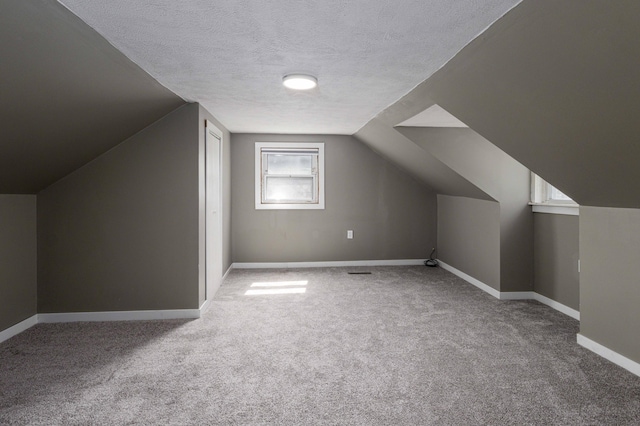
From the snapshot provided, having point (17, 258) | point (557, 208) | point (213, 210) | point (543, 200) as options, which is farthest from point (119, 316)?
point (543, 200)

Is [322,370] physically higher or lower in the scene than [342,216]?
lower

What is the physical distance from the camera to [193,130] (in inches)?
142

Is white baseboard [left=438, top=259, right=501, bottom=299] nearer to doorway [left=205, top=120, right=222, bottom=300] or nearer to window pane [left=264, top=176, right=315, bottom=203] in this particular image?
window pane [left=264, top=176, right=315, bottom=203]

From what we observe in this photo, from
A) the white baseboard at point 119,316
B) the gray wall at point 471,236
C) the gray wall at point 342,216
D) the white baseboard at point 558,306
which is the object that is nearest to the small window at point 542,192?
the gray wall at point 471,236

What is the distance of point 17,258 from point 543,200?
5.00 metres

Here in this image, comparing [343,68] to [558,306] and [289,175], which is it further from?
[289,175]

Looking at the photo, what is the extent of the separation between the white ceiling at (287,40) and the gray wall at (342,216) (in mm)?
2458

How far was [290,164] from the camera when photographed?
589 centimetres

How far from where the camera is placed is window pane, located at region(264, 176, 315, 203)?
5.86m

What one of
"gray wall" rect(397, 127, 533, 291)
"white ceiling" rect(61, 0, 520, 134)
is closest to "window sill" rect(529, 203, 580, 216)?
"gray wall" rect(397, 127, 533, 291)

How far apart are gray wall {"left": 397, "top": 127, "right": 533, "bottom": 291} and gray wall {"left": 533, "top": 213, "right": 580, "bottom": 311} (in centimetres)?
10

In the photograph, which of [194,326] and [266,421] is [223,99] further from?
[266,421]

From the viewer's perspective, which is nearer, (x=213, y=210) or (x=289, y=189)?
(x=213, y=210)

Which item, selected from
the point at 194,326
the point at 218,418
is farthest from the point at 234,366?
the point at 194,326
